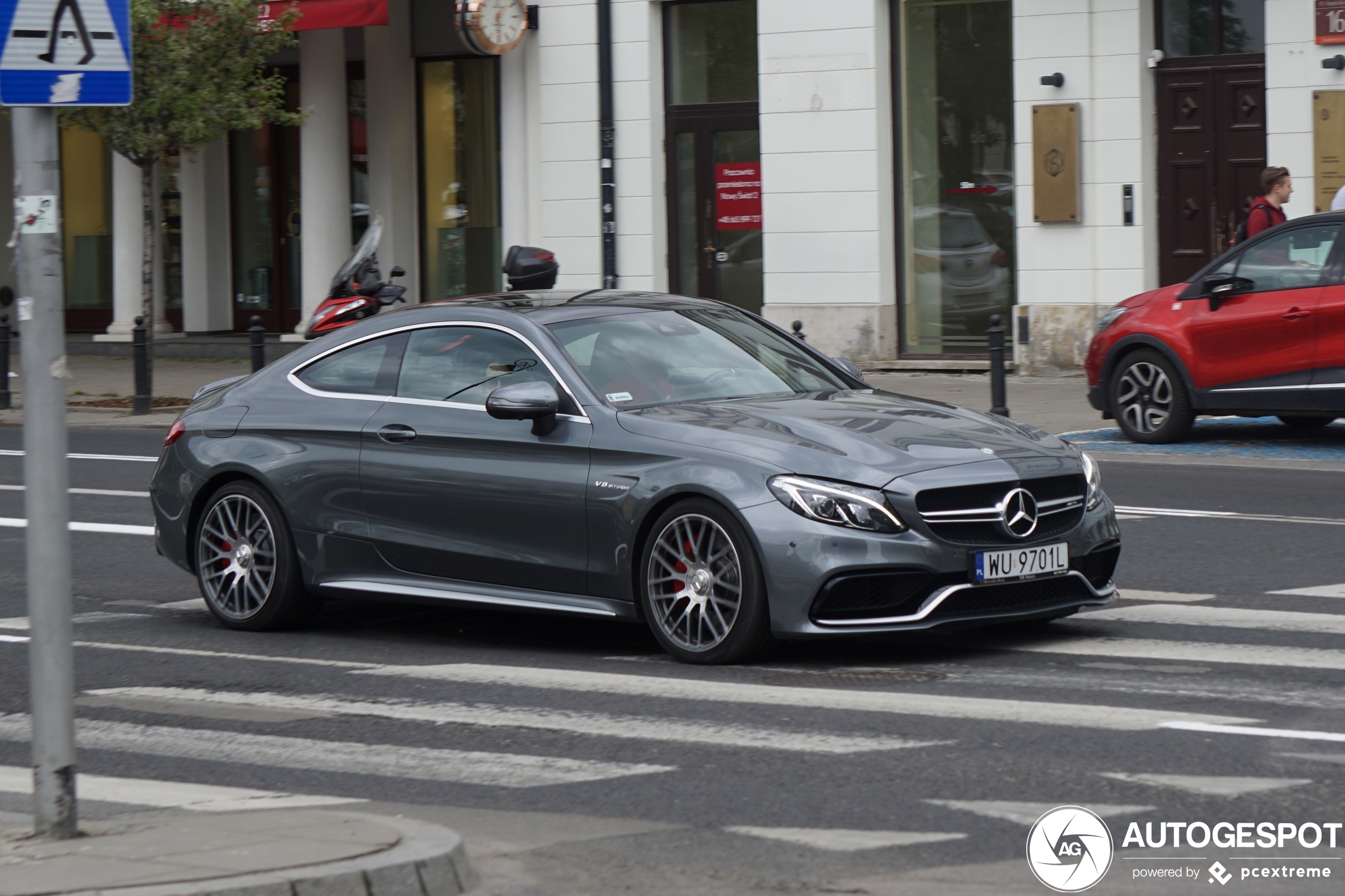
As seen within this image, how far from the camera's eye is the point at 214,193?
2900cm

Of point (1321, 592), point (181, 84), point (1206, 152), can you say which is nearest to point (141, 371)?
point (181, 84)

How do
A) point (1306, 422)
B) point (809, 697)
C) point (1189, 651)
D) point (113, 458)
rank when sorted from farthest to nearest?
point (113, 458) → point (1306, 422) → point (1189, 651) → point (809, 697)

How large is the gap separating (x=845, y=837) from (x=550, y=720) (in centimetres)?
186

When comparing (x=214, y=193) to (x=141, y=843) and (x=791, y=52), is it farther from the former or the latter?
(x=141, y=843)

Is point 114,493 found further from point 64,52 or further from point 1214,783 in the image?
point 1214,783

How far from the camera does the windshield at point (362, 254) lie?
70.9 feet

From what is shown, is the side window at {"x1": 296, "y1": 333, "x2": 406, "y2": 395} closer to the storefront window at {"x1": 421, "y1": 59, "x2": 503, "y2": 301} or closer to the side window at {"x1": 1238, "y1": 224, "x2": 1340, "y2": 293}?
the side window at {"x1": 1238, "y1": 224, "x2": 1340, "y2": 293}

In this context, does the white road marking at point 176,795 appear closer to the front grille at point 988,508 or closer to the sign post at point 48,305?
the sign post at point 48,305

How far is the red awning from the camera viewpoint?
79.0ft

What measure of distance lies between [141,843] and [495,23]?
1957cm

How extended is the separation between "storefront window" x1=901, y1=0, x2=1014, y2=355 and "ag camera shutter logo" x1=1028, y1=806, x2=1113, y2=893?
55.7 ft

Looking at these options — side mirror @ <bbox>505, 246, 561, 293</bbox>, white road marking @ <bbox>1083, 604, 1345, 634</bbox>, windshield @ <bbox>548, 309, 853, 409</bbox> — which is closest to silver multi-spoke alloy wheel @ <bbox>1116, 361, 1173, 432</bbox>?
side mirror @ <bbox>505, 246, 561, 293</bbox>

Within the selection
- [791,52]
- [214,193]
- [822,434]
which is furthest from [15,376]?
[822,434]

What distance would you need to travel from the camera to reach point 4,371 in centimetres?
2244
